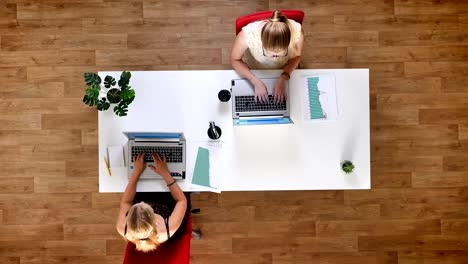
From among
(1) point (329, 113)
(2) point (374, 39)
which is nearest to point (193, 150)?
(1) point (329, 113)

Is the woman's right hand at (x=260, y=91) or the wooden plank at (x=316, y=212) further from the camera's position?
the wooden plank at (x=316, y=212)

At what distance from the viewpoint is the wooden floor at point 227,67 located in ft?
10.5

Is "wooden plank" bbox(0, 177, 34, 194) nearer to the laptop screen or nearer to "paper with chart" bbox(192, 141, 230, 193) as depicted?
the laptop screen

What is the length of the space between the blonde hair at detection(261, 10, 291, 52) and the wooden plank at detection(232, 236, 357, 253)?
173 centimetres

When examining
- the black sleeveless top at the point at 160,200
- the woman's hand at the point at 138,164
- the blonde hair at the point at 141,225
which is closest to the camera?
the blonde hair at the point at 141,225

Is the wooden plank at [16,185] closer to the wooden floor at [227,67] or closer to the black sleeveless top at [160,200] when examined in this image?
the wooden floor at [227,67]

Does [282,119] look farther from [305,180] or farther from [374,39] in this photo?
[374,39]

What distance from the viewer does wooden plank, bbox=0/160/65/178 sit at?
127 inches

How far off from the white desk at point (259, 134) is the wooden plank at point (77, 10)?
1.05m

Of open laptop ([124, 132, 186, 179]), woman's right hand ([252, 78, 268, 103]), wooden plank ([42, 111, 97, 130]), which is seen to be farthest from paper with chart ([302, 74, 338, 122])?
wooden plank ([42, 111, 97, 130])

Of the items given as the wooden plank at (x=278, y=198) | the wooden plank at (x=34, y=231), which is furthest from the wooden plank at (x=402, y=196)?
the wooden plank at (x=34, y=231)

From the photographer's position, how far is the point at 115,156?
2389 mm

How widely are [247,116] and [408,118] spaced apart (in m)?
1.65

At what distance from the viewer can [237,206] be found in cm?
321
